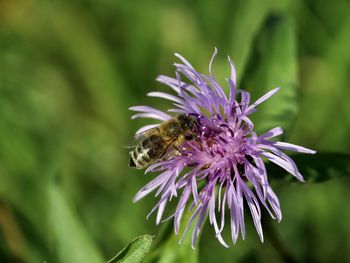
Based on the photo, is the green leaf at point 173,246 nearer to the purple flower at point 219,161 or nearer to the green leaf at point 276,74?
the purple flower at point 219,161

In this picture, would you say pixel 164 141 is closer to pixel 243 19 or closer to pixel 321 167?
pixel 321 167

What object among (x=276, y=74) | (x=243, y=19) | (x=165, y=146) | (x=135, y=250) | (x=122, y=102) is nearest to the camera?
(x=135, y=250)

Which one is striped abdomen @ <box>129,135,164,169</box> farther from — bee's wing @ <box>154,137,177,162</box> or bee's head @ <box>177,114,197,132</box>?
bee's head @ <box>177,114,197,132</box>

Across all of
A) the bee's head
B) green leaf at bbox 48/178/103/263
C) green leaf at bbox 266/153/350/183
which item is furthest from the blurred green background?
the bee's head

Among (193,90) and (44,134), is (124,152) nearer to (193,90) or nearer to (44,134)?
(44,134)

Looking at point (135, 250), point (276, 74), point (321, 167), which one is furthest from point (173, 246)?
point (276, 74)

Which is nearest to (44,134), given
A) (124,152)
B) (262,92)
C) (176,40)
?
(124,152)

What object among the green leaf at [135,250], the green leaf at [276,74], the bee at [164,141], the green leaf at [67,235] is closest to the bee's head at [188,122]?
the bee at [164,141]
